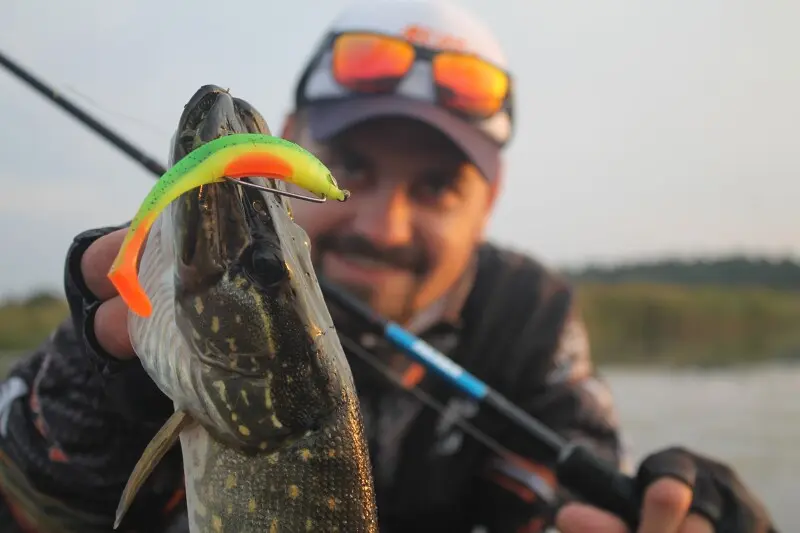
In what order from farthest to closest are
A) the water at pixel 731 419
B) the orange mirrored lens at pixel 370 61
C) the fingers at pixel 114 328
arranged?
the water at pixel 731 419, the orange mirrored lens at pixel 370 61, the fingers at pixel 114 328

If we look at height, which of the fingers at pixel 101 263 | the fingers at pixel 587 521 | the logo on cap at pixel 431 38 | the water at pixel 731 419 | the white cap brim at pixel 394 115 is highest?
the logo on cap at pixel 431 38

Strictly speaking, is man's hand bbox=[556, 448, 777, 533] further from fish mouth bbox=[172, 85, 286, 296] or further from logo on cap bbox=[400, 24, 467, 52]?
logo on cap bbox=[400, 24, 467, 52]

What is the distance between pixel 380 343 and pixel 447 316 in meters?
0.28

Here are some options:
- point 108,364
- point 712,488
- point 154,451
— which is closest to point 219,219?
point 154,451

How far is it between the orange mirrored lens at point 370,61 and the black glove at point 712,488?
1.40m

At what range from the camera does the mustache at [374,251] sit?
245cm

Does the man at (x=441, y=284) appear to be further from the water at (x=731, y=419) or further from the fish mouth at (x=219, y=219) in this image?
the water at (x=731, y=419)

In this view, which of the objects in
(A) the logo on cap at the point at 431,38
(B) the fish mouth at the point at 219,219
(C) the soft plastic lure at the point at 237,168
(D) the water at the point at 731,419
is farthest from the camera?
(D) the water at the point at 731,419

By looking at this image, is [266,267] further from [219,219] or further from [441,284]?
[441,284]

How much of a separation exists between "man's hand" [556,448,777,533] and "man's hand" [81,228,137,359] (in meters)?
1.16

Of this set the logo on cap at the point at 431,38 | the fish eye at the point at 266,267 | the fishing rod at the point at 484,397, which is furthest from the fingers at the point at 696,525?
the logo on cap at the point at 431,38

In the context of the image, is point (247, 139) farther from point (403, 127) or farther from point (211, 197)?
point (403, 127)

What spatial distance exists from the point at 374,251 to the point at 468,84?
26.7 inches

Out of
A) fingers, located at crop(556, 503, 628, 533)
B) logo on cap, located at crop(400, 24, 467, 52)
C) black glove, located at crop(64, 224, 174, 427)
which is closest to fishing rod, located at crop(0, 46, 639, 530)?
fingers, located at crop(556, 503, 628, 533)
